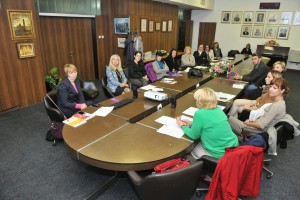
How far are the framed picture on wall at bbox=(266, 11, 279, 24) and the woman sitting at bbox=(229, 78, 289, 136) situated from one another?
811 cm

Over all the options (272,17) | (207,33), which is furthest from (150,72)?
(272,17)

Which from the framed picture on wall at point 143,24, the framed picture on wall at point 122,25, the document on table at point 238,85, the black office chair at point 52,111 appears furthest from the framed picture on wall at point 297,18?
the black office chair at point 52,111

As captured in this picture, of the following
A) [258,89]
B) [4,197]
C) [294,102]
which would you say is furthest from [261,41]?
[4,197]

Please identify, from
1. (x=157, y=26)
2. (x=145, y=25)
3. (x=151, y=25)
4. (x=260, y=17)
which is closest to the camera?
(x=145, y=25)

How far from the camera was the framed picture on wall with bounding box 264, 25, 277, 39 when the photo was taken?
9281mm

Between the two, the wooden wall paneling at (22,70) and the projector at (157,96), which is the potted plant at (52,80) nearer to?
the wooden wall paneling at (22,70)

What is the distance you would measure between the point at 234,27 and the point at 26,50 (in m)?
8.99

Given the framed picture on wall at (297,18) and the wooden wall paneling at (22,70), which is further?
the framed picture on wall at (297,18)

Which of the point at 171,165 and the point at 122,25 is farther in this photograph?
the point at 122,25

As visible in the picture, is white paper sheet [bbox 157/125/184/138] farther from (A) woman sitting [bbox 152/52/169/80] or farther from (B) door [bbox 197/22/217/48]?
(B) door [bbox 197/22/217/48]

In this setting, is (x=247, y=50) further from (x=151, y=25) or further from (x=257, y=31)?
(x=151, y=25)

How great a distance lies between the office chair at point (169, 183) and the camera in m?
1.51

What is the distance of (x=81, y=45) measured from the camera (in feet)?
21.0

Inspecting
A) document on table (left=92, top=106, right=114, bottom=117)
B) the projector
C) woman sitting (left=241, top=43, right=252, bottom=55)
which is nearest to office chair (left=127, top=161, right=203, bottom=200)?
document on table (left=92, top=106, right=114, bottom=117)
